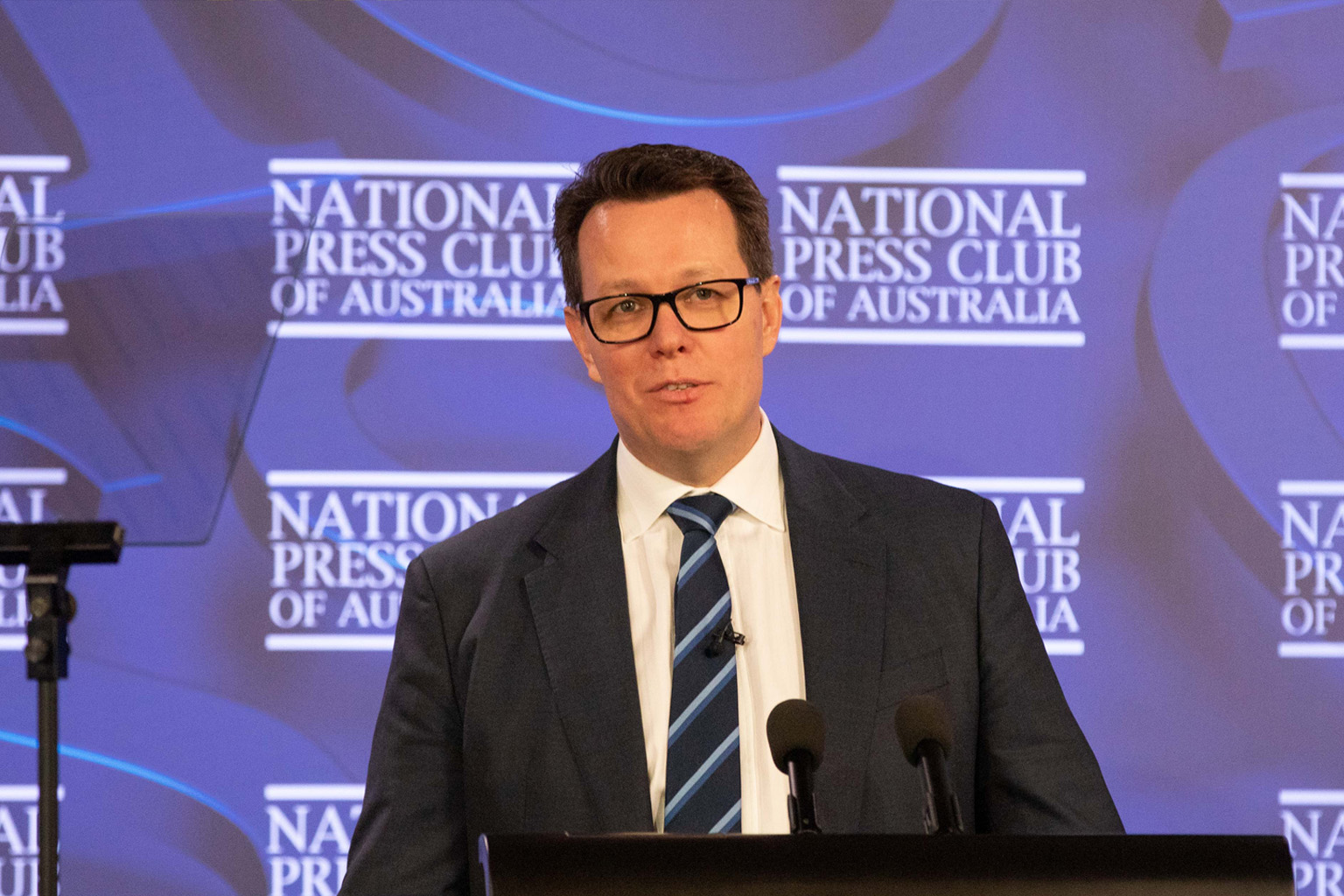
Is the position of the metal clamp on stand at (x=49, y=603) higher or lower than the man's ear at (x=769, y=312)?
lower

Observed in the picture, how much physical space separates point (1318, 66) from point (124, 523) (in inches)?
109

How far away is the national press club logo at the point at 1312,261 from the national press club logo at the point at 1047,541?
63 cm

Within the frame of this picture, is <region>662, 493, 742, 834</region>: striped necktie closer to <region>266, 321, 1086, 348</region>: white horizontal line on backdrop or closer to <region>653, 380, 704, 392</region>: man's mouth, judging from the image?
<region>653, 380, 704, 392</region>: man's mouth

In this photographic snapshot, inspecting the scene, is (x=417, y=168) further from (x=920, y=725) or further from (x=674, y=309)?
(x=920, y=725)

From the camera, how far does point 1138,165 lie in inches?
124

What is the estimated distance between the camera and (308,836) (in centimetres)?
294

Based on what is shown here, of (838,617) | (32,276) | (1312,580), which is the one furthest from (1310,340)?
(32,276)

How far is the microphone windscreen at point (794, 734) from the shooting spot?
1.28m

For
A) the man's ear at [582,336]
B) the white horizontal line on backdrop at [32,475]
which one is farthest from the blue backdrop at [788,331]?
the white horizontal line on backdrop at [32,475]

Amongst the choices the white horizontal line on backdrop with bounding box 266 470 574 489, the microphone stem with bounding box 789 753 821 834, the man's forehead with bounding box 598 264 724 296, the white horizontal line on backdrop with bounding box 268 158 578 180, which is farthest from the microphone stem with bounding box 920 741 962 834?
the white horizontal line on backdrop with bounding box 268 158 578 180

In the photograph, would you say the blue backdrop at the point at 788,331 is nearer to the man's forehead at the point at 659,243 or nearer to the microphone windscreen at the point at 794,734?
the man's forehead at the point at 659,243

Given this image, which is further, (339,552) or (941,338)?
(941,338)

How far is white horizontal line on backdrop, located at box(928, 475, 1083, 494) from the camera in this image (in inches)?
121

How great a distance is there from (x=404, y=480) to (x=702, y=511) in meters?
1.20
